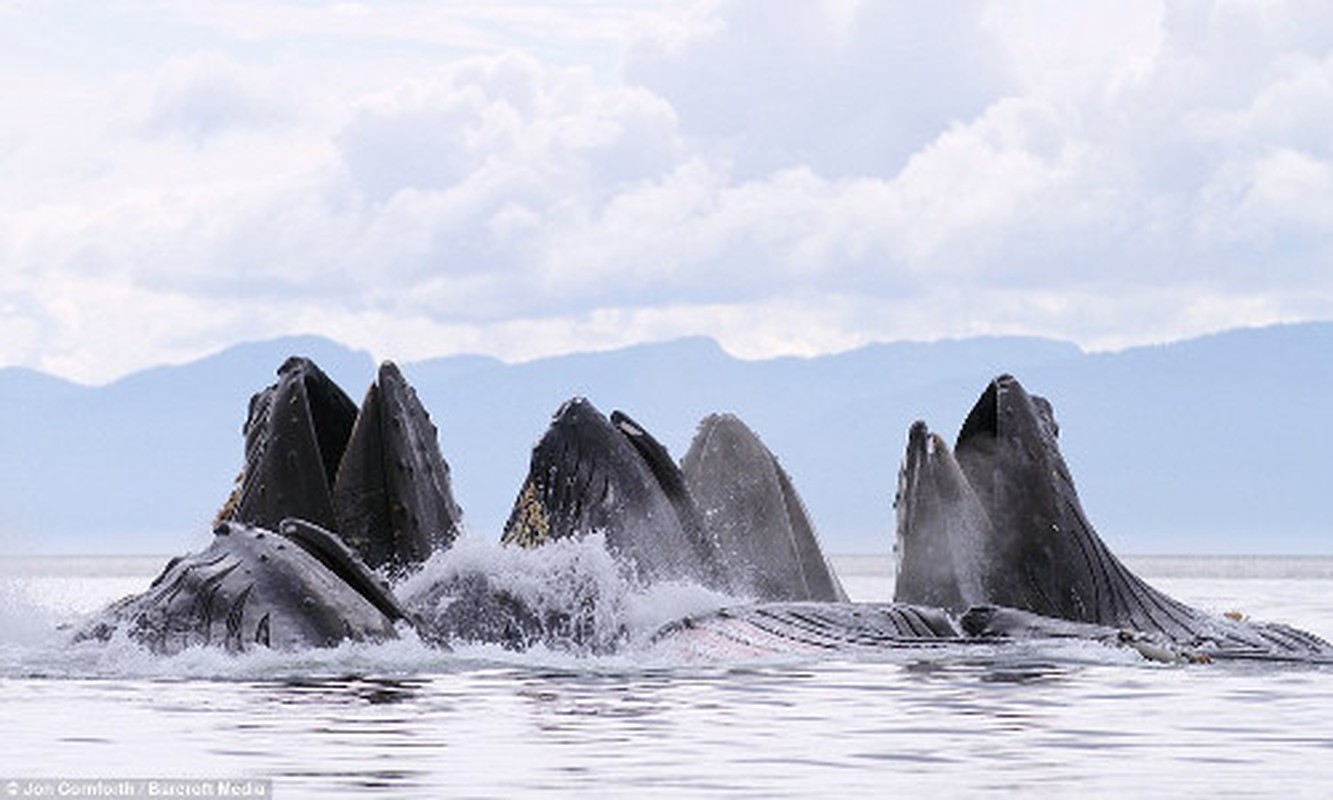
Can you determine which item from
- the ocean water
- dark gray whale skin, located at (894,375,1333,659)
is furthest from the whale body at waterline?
the ocean water

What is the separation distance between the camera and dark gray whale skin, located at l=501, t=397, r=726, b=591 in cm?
2066

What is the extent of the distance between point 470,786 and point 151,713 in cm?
379

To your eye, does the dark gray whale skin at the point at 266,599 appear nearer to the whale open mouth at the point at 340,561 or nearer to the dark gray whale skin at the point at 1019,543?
the whale open mouth at the point at 340,561

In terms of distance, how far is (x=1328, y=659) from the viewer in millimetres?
20297

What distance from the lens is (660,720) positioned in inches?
595

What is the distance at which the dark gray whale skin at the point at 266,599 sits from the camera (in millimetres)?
18281

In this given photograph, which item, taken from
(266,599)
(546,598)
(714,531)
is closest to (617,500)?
(546,598)

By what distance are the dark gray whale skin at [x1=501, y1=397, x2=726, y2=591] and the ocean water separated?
1.27 ft

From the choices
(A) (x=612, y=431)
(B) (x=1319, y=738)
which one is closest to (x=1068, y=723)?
(B) (x=1319, y=738)

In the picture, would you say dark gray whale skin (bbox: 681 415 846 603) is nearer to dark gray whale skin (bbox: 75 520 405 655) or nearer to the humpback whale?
the humpback whale

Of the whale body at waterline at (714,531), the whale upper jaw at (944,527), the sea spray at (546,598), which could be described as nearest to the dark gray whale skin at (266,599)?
the whale body at waterline at (714,531)

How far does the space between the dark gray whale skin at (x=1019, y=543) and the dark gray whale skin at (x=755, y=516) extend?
100 centimetres

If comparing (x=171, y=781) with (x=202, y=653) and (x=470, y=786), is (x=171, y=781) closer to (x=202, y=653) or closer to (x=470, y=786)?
(x=470, y=786)

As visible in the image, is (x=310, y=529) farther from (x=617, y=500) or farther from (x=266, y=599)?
(x=617, y=500)
